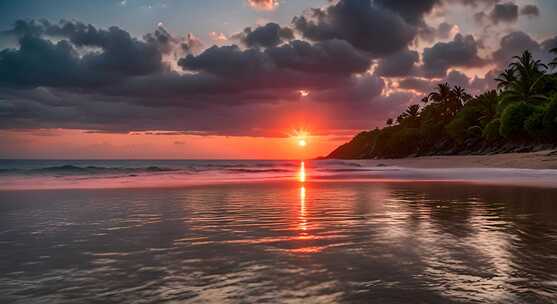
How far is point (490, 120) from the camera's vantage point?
82375mm

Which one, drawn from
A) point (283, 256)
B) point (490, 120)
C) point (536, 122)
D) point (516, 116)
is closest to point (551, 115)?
point (536, 122)

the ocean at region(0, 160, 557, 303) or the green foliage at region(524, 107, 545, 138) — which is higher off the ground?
the green foliage at region(524, 107, 545, 138)

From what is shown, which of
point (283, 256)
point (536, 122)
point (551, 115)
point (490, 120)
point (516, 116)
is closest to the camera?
point (283, 256)

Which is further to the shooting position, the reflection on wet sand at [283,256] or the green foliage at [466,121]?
the green foliage at [466,121]

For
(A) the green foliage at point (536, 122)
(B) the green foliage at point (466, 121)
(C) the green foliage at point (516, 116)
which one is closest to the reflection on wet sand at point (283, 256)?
(A) the green foliage at point (536, 122)

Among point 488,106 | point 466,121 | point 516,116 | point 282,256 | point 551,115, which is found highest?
point 488,106

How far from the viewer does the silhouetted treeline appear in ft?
205

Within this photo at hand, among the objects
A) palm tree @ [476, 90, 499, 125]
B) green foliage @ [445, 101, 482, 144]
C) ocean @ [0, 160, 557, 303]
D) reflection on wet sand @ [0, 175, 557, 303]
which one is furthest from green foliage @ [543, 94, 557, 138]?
reflection on wet sand @ [0, 175, 557, 303]

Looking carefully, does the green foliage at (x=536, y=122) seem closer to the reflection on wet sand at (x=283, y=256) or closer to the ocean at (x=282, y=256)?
the ocean at (x=282, y=256)

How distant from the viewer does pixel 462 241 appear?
763 cm

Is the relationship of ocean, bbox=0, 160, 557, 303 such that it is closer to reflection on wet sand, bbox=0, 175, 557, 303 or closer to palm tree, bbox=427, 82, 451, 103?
reflection on wet sand, bbox=0, 175, 557, 303

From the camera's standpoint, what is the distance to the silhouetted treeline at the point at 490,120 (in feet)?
205

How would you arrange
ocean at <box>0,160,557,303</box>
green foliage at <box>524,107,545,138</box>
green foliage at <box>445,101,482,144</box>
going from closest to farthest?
ocean at <box>0,160,557,303</box> < green foliage at <box>524,107,545,138</box> < green foliage at <box>445,101,482,144</box>

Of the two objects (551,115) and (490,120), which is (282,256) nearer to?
(551,115)
